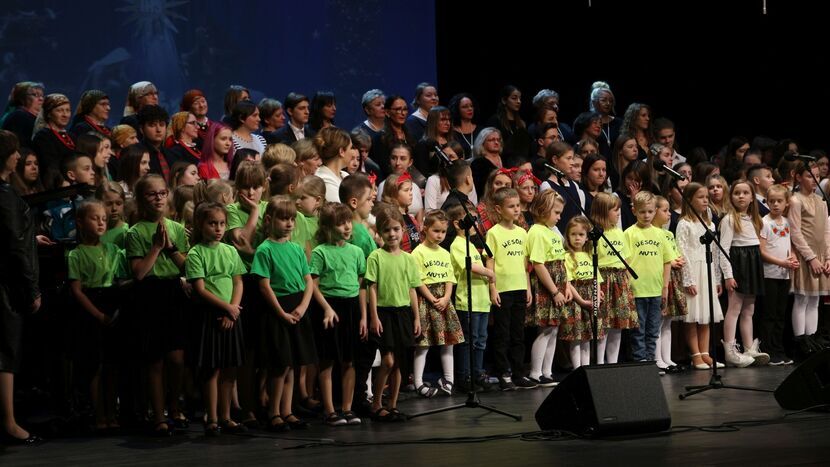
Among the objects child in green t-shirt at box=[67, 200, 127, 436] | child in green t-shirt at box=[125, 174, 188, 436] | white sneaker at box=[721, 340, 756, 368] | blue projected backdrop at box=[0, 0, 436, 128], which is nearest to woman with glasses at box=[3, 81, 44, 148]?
blue projected backdrop at box=[0, 0, 436, 128]

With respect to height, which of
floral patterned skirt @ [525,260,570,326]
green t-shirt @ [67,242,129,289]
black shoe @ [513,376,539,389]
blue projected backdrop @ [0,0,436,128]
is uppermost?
blue projected backdrop @ [0,0,436,128]

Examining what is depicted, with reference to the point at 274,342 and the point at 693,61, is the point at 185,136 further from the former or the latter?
the point at 693,61

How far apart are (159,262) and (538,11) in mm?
6490

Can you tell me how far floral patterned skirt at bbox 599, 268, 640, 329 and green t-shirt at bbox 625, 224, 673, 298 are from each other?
21 centimetres

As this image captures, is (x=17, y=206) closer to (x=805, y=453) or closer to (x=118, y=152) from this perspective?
(x=118, y=152)

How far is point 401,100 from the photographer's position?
9.21 meters

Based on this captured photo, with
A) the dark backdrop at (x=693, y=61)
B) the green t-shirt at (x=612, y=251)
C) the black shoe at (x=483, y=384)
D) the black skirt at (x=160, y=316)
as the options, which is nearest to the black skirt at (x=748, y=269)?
the green t-shirt at (x=612, y=251)

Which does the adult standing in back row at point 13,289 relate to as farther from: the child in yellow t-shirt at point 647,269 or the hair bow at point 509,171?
the child in yellow t-shirt at point 647,269

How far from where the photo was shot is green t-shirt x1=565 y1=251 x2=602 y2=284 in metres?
8.01

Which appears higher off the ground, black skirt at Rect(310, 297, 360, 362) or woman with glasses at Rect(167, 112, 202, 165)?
woman with glasses at Rect(167, 112, 202, 165)

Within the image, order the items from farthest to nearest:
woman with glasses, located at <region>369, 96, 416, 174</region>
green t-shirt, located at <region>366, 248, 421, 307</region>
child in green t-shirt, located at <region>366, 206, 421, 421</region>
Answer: woman with glasses, located at <region>369, 96, 416, 174</region>, green t-shirt, located at <region>366, 248, 421, 307</region>, child in green t-shirt, located at <region>366, 206, 421, 421</region>

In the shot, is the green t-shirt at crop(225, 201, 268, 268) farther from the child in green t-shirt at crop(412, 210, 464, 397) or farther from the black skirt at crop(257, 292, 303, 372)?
the child in green t-shirt at crop(412, 210, 464, 397)

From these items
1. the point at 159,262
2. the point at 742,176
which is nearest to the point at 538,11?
the point at 742,176

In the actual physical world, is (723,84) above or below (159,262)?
above
